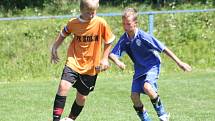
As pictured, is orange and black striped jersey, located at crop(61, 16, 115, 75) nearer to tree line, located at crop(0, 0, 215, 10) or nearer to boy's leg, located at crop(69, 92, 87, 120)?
boy's leg, located at crop(69, 92, 87, 120)

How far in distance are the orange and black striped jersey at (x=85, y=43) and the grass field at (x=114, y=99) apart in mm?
1383

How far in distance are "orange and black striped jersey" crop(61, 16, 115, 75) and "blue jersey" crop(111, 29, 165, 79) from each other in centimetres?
30

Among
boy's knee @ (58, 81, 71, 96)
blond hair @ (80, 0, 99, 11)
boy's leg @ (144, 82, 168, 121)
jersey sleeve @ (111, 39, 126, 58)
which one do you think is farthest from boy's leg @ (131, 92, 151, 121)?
blond hair @ (80, 0, 99, 11)

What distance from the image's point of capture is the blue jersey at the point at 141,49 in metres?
7.89

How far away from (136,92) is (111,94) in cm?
368

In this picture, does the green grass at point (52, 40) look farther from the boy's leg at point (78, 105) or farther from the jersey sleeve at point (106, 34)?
the jersey sleeve at point (106, 34)

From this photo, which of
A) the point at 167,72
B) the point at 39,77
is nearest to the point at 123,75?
the point at 167,72

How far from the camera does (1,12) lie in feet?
66.0

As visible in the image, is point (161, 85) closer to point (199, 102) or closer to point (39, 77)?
point (199, 102)

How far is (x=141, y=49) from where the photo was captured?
7.96m

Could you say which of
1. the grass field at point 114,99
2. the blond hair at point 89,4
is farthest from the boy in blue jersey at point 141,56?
the grass field at point 114,99

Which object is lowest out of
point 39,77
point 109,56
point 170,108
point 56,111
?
point 39,77

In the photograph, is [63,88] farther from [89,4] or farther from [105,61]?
[89,4]

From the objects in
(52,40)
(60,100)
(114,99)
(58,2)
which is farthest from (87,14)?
(58,2)
